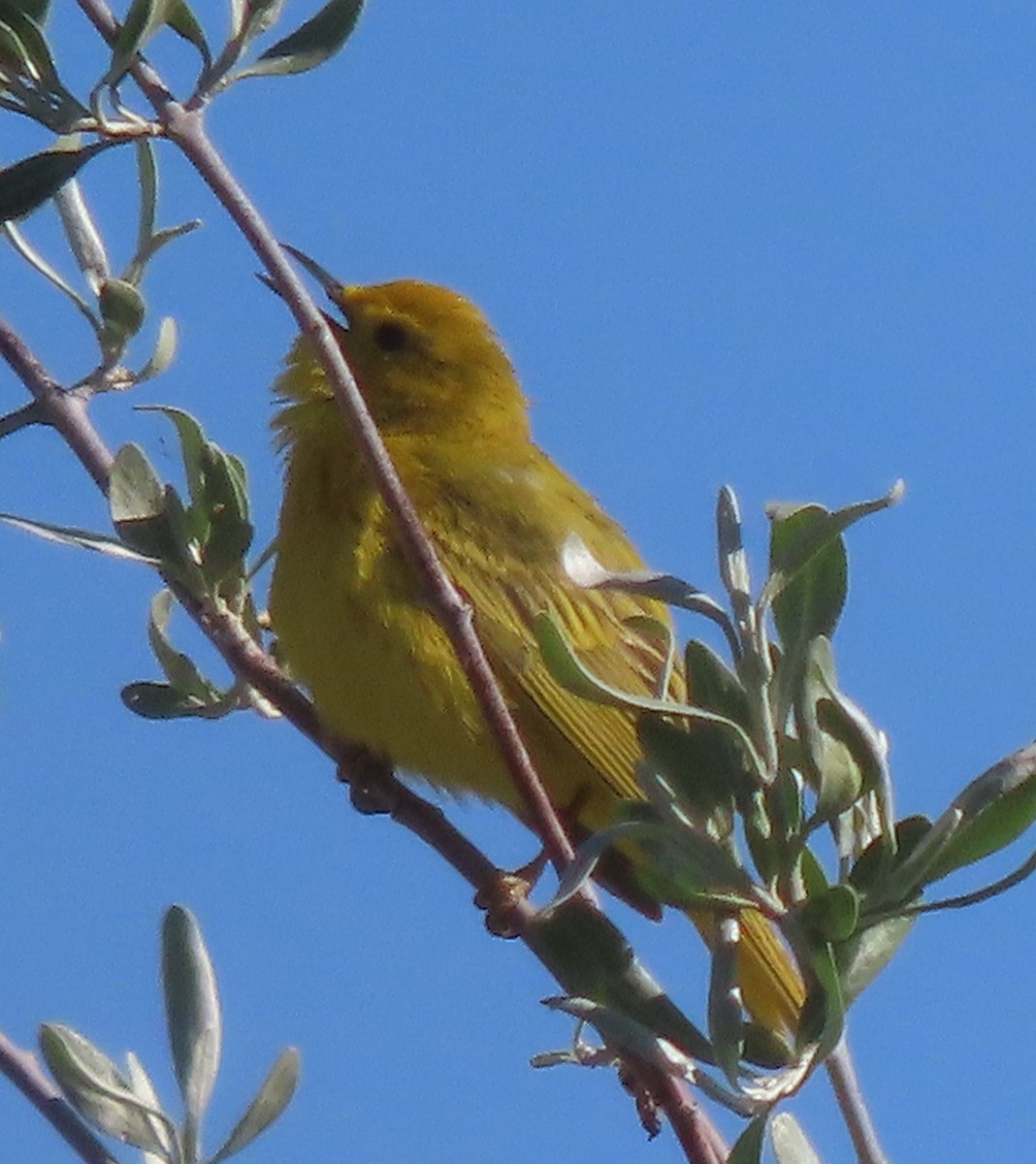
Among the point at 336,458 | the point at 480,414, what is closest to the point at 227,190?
the point at 336,458

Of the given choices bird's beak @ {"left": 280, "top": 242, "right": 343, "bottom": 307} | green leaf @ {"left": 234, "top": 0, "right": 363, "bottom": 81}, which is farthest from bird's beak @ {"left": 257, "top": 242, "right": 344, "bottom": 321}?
green leaf @ {"left": 234, "top": 0, "right": 363, "bottom": 81}

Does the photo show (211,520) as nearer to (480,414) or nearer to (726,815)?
(726,815)

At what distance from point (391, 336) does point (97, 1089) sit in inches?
105

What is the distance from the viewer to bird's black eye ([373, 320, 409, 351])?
4.49 m

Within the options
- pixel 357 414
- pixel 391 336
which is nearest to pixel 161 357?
pixel 357 414

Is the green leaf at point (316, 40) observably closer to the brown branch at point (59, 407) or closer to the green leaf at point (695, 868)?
the brown branch at point (59, 407)

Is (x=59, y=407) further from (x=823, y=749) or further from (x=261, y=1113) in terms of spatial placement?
(x=823, y=749)

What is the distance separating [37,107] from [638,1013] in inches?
41.4

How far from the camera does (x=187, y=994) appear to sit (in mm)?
2205

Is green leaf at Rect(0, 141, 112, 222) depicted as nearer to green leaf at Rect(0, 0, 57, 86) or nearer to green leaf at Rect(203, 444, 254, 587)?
green leaf at Rect(0, 0, 57, 86)

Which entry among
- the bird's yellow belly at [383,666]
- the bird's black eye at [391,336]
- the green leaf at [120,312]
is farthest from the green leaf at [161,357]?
the bird's black eye at [391,336]

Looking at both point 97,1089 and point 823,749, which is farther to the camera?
point 97,1089

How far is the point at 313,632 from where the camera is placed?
3492 millimetres

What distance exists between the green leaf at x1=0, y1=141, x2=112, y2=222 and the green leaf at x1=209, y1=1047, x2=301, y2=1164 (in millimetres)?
938
